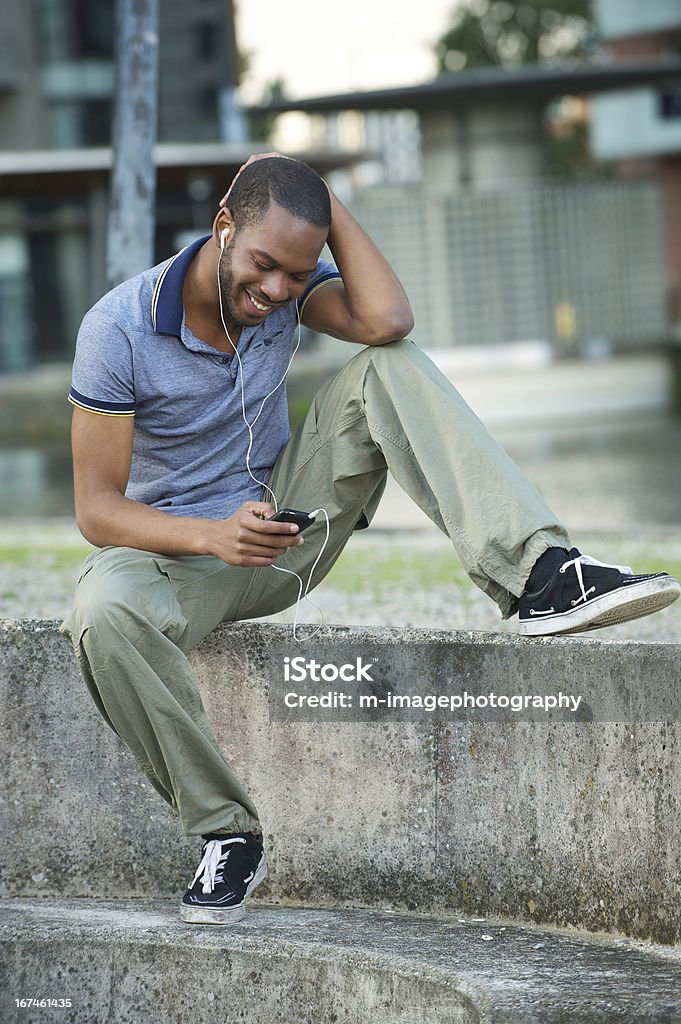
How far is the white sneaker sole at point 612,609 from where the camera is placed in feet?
9.97

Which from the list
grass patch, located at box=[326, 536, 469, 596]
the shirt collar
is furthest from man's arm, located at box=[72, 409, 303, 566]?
grass patch, located at box=[326, 536, 469, 596]

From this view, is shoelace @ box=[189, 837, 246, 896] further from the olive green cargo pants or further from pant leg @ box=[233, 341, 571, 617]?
pant leg @ box=[233, 341, 571, 617]

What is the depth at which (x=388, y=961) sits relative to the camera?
116 inches

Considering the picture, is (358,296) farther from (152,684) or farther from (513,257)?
(513,257)

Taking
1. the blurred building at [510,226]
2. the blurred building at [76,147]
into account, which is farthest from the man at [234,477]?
the blurred building at [76,147]

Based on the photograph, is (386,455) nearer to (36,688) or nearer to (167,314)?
(167,314)

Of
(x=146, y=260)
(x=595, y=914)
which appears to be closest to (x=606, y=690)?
(x=595, y=914)

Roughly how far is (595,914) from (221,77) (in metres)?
23.6

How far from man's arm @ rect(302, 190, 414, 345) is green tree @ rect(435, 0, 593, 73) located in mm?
47784

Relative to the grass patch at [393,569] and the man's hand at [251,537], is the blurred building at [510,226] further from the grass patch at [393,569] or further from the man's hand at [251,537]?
the man's hand at [251,537]

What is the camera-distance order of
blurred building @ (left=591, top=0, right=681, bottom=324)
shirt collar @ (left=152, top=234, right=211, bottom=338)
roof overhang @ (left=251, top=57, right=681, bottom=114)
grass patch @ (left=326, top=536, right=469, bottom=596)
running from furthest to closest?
blurred building @ (left=591, top=0, right=681, bottom=324) < roof overhang @ (left=251, top=57, right=681, bottom=114) < grass patch @ (left=326, top=536, right=469, bottom=596) < shirt collar @ (left=152, top=234, right=211, bottom=338)

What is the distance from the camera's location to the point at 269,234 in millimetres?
3088

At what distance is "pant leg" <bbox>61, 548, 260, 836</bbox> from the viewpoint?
293 centimetres

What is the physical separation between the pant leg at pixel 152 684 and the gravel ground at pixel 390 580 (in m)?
1.02
